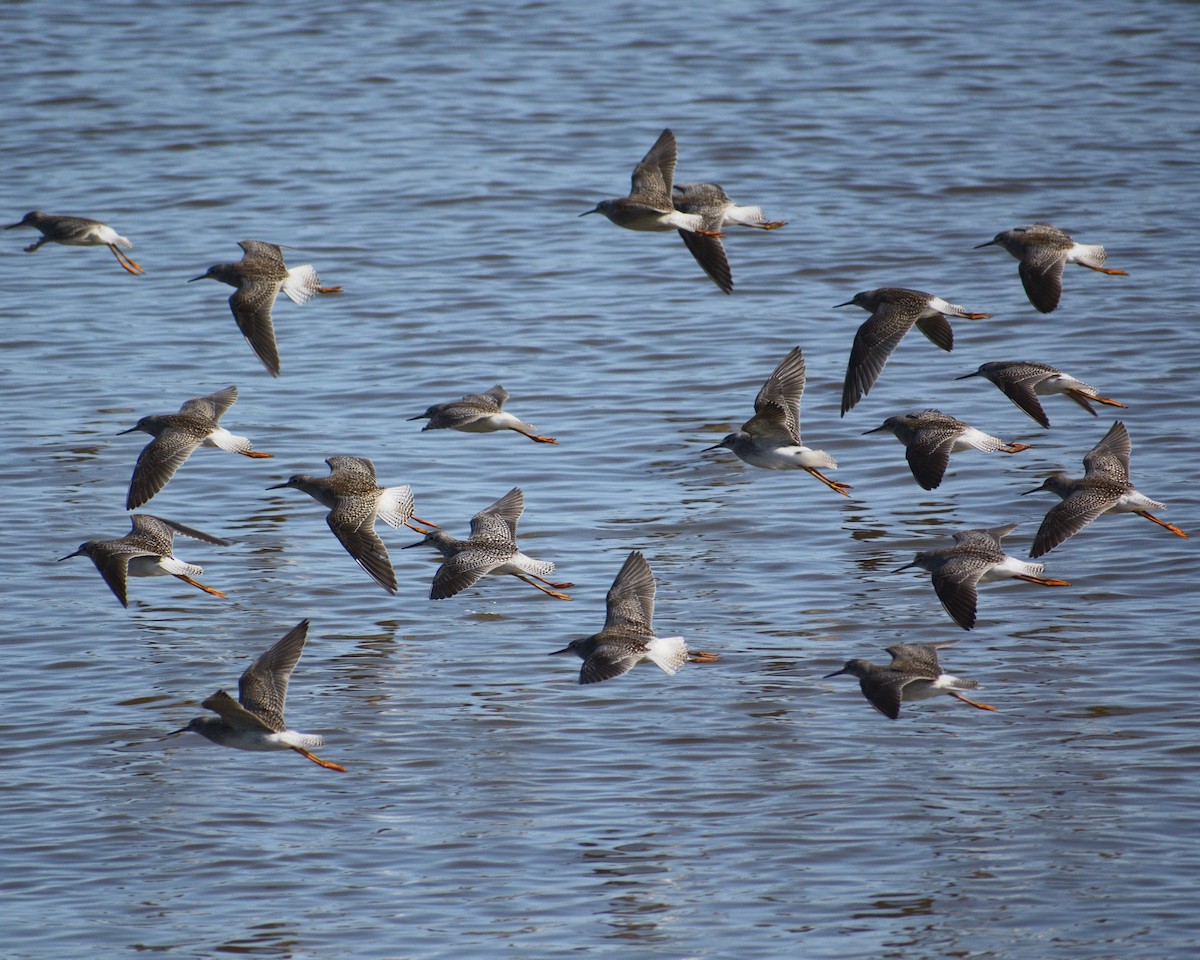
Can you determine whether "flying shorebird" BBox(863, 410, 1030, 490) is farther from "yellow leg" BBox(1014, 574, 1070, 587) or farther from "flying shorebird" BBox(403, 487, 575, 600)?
"flying shorebird" BBox(403, 487, 575, 600)

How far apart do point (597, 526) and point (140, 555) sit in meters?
2.93

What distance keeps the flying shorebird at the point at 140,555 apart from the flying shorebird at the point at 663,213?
390 cm

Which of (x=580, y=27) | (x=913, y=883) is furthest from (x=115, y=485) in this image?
(x=580, y=27)

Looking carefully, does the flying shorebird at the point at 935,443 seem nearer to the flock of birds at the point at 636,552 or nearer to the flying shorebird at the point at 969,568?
the flock of birds at the point at 636,552

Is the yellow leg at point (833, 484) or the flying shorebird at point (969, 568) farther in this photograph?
the yellow leg at point (833, 484)

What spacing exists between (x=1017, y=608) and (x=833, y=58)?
51.6ft

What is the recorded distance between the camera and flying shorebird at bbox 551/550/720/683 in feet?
25.8

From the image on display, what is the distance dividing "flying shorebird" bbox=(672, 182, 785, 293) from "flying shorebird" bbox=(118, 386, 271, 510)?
338 cm

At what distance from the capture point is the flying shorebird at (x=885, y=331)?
35.5 ft

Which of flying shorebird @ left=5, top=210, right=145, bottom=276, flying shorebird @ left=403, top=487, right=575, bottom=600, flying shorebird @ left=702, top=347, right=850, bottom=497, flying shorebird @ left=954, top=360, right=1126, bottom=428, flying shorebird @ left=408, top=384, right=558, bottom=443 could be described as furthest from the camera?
flying shorebird @ left=5, top=210, right=145, bottom=276

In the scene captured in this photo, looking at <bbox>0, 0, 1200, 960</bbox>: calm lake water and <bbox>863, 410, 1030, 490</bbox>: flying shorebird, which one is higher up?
<bbox>863, 410, 1030, 490</bbox>: flying shorebird

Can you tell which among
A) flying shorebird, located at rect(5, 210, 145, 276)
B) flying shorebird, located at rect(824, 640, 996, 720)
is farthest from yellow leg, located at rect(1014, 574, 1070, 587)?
flying shorebird, located at rect(5, 210, 145, 276)

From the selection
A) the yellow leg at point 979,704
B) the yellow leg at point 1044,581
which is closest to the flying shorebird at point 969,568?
the yellow leg at point 1044,581

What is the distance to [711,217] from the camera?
40.0 feet
